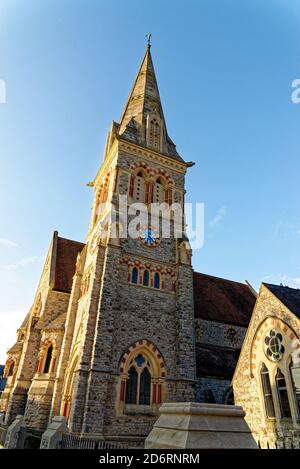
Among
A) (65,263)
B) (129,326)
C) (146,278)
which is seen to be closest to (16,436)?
(129,326)

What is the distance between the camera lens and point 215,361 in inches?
790

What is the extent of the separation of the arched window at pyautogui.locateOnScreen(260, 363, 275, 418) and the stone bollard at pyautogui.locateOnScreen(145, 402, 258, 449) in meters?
8.43

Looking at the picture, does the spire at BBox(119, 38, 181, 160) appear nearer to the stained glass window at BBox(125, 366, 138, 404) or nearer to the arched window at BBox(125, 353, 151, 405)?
the arched window at BBox(125, 353, 151, 405)

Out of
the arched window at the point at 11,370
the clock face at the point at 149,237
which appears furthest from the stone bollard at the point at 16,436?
the clock face at the point at 149,237

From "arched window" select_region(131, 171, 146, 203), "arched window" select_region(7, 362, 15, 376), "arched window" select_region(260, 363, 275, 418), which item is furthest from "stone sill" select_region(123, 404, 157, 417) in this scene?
"arched window" select_region(7, 362, 15, 376)

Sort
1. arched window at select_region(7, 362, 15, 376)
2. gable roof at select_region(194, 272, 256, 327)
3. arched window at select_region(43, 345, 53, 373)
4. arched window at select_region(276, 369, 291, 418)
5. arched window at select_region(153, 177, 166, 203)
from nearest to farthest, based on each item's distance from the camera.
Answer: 1. arched window at select_region(276, 369, 291, 418)
2. arched window at select_region(43, 345, 53, 373)
3. arched window at select_region(153, 177, 166, 203)
4. gable roof at select_region(194, 272, 256, 327)
5. arched window at select_region(7, 362, 15, 376)

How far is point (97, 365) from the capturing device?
590 inches

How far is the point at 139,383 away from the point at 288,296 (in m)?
9.20

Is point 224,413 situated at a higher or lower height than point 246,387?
lower

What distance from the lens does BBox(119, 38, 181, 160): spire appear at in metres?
24.3

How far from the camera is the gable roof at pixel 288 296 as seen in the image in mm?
10739
